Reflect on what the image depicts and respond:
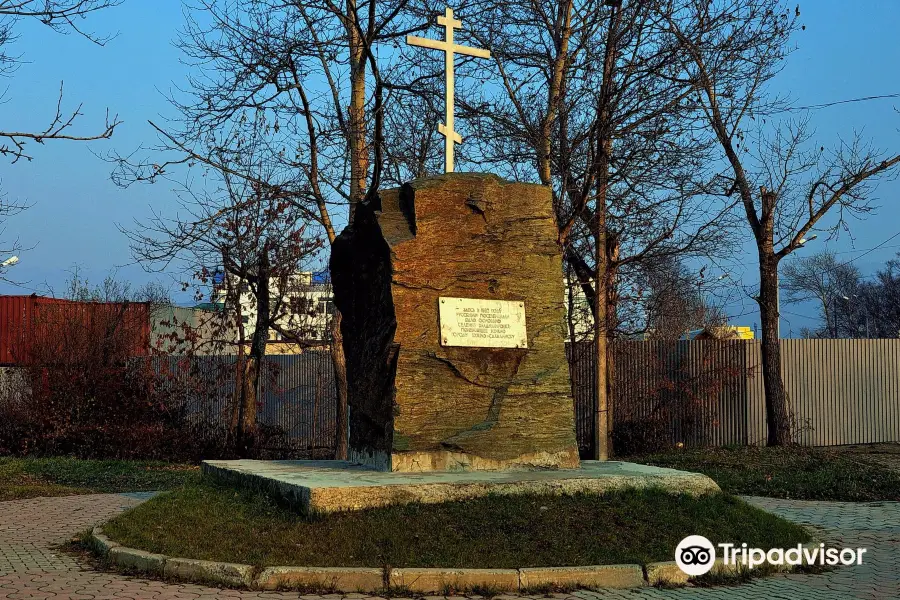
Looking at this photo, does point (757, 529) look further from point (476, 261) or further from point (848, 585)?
point (476, 261)

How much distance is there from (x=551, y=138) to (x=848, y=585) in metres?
9.39

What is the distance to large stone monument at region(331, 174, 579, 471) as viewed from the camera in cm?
960

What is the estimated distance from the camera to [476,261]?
10.2 m

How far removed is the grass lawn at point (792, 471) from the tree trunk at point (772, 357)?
2.11 feet

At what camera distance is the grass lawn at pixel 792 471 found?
12680mm

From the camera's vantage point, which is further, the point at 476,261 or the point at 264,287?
the point at 264,287

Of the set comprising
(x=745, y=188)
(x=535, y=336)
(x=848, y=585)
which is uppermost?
(x=745, y=188)

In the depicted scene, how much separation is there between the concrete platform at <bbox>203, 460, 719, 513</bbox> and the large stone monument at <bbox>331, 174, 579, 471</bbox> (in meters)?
0.36

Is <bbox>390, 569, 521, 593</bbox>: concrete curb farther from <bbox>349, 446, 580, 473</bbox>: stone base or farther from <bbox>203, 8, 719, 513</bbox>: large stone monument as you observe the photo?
<bbox>349, 446, 580, 473</bbox>: stone base

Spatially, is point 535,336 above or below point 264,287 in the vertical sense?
below

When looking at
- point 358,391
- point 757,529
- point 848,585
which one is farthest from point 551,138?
point 848,585

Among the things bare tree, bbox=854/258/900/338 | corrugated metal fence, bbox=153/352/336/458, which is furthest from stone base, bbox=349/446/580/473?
bare tree, bbox=854/258/900/338

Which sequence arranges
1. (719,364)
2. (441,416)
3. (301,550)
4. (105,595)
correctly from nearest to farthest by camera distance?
(105,595)
(301,550)
(441,416)
(719,364)
